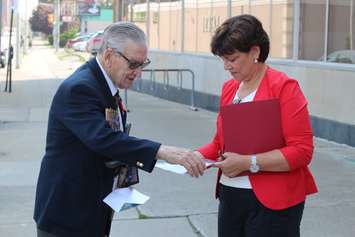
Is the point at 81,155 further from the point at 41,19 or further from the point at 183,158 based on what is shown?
the point at 41,19

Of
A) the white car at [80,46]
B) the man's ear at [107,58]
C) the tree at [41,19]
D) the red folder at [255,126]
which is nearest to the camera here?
the man's ear at [107,58]

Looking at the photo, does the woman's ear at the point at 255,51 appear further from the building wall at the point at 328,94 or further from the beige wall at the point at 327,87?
the beige wall at the point at 327,87

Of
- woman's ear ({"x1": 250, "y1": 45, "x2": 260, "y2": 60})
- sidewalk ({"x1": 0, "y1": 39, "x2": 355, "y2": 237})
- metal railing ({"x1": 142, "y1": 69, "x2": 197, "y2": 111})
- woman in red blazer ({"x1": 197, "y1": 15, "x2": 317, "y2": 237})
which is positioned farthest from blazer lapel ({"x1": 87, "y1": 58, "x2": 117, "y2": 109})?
metal railing ({"x1": 142, "y1": 69, "x2": 197, "y2": 111})

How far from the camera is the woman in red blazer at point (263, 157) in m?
2.97

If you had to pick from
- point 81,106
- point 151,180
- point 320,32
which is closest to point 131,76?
point 81,106

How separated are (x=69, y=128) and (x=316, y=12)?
9276mm

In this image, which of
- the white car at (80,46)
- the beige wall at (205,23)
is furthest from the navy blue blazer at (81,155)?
the white car at (80,46)

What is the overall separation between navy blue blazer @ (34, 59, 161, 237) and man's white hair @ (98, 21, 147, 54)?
0.13 metres

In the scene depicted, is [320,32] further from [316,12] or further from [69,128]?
[69,128]

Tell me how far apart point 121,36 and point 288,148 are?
2.91ft

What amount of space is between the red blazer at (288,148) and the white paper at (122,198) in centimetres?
54

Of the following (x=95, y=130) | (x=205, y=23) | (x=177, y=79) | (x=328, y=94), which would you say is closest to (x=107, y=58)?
(x=95, y=130)

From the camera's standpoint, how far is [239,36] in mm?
2973

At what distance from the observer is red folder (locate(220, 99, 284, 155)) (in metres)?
2.98
